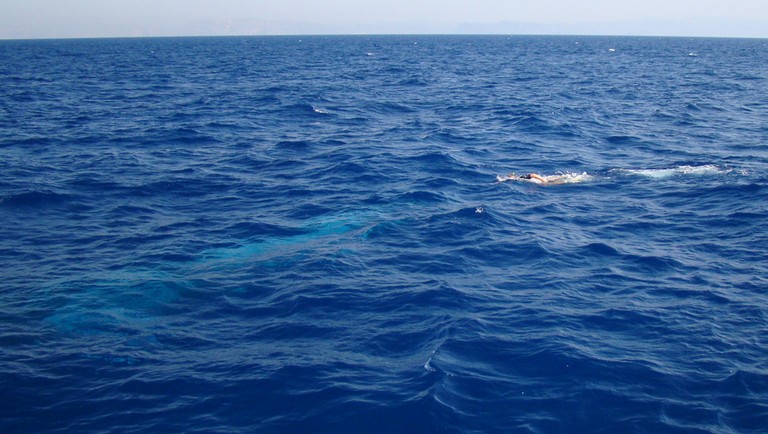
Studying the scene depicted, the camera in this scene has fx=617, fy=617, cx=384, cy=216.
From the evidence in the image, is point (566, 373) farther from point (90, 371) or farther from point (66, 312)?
point (66, 312)

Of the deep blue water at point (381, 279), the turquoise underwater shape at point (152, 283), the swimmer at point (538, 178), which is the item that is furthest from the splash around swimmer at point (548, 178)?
the turquoise underwater shape at point (152, 283)

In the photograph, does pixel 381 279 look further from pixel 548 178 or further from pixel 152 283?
pixel 548 178

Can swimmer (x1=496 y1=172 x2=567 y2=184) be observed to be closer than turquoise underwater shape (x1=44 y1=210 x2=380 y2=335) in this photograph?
No

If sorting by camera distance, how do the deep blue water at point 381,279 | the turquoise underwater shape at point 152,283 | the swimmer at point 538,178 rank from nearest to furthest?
the deep blue water at point 381,279 < the turquoise underwater shape at point 152,283 < the swimmer at point 538,178

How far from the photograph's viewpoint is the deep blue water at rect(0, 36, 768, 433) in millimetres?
12992

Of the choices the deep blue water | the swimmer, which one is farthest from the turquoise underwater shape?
the swimmer

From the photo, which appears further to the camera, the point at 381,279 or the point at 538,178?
the point at 538,178

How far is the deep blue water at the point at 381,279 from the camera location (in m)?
13.0

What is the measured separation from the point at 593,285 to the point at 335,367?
8.80m

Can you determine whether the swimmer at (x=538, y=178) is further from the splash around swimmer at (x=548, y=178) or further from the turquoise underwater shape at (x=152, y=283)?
the turquoise underwater shape at (x=152, y=283)

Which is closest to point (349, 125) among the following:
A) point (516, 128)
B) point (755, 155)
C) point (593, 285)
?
point (516, 128)

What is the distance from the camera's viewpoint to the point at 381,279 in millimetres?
19281

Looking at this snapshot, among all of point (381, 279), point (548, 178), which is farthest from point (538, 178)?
point (381, 279)

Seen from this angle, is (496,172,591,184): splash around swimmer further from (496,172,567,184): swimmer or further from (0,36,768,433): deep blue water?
(0,36,768,433): deep blue water
